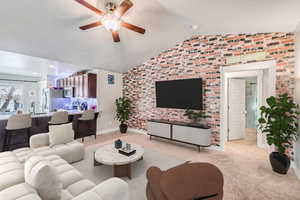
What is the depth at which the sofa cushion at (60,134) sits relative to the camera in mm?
2846

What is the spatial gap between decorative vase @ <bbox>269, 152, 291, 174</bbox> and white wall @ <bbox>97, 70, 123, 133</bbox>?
202 inches

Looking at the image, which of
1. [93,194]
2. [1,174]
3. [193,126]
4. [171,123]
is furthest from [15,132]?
[193,126]

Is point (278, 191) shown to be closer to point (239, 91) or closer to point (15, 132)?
point (239, 91)

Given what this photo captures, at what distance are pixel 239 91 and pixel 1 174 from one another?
588cm

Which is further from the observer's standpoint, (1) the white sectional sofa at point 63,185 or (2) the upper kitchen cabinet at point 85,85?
(2) the upper kitchen cabinet at point 85,85

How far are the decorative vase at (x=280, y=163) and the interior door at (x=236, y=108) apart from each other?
77.1 inches

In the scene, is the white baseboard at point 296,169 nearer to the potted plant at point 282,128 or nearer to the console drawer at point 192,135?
the potted plant at point 282,128

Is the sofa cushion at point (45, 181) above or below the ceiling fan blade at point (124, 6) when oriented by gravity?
below

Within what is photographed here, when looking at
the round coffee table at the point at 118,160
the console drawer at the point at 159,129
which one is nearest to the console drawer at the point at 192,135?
the console drawer at the point at 159,129

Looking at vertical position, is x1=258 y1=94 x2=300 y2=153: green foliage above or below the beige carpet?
above

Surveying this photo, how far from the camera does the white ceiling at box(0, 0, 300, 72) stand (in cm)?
231

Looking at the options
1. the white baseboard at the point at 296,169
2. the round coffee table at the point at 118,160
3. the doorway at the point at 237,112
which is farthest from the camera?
the doorway at the point at 237,112

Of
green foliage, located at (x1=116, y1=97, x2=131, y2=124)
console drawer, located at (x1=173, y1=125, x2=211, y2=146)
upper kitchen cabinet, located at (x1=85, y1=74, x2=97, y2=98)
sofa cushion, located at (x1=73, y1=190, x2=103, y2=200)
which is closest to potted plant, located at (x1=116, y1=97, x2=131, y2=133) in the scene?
green foliage, located at (x1=116, y1=97, x2=131, y2=124)

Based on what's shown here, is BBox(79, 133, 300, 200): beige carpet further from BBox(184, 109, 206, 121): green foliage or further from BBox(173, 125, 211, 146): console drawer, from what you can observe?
BBox(184, 109, 206, 121): green foliage
